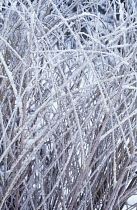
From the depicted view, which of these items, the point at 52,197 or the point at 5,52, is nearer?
the point at 52,197

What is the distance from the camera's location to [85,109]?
1.10 meters

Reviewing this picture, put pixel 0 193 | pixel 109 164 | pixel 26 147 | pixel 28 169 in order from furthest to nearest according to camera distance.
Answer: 1. pixel 109 164
2. pixel 28 169
3. pixel 0 193
4. pixel 26 147

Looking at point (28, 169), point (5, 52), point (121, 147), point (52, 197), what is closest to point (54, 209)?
point (52, 197)

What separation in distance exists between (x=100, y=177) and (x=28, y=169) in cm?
25

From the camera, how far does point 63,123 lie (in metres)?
1.05

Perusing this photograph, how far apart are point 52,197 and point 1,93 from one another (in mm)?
348

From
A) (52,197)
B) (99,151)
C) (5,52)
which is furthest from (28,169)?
(5,52)

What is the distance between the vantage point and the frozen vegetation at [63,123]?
71 centimetres

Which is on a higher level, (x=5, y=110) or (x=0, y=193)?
(x=5, y=110)

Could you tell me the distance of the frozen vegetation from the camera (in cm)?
71

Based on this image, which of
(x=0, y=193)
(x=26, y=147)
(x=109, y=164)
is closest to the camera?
(x=26, y=147)

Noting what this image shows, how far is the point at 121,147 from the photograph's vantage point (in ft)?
3.72

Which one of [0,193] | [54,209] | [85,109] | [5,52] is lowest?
[54,209]

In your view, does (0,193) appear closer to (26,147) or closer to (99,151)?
(26,147)
